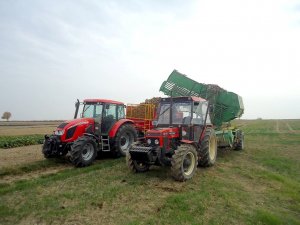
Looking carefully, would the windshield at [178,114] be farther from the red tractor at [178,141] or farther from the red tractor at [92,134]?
the red tractor at [92,134]

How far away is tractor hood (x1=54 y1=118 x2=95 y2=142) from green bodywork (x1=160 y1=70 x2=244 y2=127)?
4.16m

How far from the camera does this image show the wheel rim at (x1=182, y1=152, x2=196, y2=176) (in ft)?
28.3

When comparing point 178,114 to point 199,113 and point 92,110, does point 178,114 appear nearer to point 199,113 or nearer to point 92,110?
point 199,113

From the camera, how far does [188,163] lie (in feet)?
28.6

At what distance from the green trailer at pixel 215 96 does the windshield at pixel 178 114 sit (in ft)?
11.4

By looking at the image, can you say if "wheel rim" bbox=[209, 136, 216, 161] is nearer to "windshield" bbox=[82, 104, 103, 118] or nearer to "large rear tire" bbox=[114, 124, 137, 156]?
"large rear tire" bbox=[114, 124, 137, 156]

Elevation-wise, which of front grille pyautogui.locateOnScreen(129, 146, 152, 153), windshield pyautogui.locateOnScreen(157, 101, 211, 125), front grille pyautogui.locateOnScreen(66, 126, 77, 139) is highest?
windshield pyautogui.locateOnScreen(157, 101, 211, 125)

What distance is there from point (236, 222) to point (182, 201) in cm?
125

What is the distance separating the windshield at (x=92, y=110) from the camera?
12.1 metres

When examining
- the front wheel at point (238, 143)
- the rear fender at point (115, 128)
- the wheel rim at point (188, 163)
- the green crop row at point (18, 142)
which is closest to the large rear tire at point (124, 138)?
the rear fender at point (115, 128)

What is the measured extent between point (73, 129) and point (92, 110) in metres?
1.48

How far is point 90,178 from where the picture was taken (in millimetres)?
8773

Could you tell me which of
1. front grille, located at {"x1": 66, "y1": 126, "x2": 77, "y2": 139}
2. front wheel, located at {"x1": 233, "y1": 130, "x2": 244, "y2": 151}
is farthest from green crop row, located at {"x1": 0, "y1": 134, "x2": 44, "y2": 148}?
front wheel, located at {"x1": 233, "y1": 130, "x2": 244, "y2": 151}

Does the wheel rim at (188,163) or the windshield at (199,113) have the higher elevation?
the windshield at (199,113)
